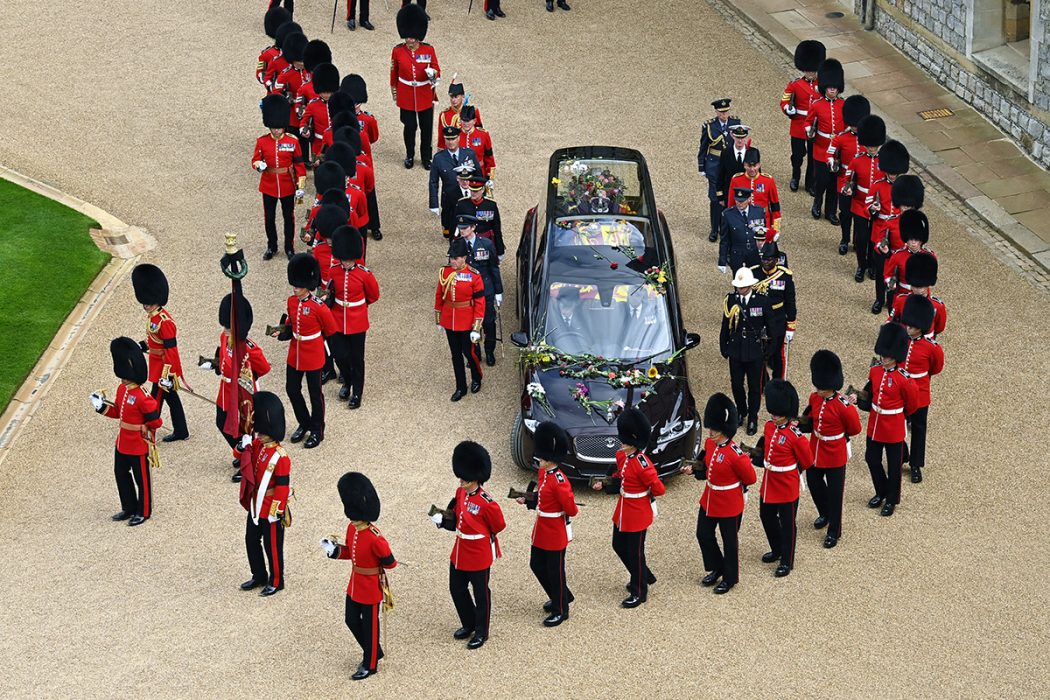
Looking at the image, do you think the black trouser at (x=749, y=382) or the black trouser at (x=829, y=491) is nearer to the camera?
the black trouser at (x=829, y=491)

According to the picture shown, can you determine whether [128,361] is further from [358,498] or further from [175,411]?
[358,498]

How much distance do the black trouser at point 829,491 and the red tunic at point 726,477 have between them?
94cm

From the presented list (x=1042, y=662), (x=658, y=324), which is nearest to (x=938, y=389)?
(x=658, y=324)

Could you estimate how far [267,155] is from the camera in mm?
16844

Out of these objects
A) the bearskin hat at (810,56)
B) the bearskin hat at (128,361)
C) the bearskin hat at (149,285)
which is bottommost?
the bearskin hat at (128,361)

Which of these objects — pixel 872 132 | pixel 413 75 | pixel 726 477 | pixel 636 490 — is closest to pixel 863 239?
pixel 872 132

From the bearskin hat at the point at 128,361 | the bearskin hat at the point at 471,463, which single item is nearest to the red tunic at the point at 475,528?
the bearskin hat at the point at 471,463

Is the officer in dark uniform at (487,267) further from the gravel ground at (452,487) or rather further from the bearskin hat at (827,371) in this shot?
the bearskin hat at (827,371)

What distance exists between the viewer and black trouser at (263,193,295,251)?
1703 centimetres

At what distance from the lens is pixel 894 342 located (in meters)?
13.1

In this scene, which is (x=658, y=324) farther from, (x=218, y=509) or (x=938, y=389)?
(x=218, y=509)

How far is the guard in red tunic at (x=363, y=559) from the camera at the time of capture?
11.3 m

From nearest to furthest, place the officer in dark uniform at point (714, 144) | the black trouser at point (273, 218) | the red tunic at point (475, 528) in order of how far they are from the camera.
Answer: the red tunic at point (475, 528), the black trouser at point (273, 218), the officer in dark uniform at point (714, 144)

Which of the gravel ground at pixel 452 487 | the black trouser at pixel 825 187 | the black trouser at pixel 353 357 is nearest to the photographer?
the gravel ground at pixel 452 487
